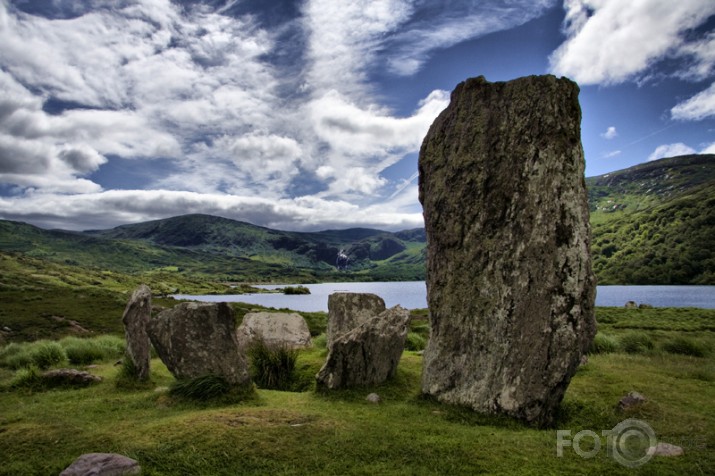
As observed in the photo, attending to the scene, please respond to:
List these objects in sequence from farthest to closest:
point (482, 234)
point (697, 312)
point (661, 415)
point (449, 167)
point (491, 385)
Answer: point (697, 312) < point (449, 167) < point (482, 234) < point (491, 385) < point (661, 415)

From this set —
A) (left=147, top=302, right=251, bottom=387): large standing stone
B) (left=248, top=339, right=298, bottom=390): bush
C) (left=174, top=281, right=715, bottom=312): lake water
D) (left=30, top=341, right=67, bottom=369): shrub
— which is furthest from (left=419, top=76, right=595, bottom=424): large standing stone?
(left=174, top=281, right=715, bottom=312): lake water

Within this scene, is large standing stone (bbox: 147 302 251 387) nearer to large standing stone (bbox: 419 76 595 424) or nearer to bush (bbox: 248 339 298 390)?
bush (bbox: 248 339 298 390)

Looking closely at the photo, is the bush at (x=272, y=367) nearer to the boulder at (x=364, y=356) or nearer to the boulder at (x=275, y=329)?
the boulder at (x=364, y=356)

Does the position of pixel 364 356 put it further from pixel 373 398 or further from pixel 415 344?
pixel 415 344

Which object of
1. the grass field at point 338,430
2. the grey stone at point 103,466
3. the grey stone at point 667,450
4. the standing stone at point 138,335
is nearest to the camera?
the grey stone at point 103,466

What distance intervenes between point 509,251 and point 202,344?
26.3 ft

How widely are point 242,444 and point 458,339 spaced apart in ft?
18.3

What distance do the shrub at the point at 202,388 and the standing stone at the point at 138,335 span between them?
264 centimetres

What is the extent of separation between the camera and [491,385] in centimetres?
933

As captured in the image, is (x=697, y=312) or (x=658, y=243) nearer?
(x=697, y=312)

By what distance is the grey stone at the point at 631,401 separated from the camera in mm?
9131

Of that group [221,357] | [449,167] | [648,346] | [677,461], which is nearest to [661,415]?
[677,461]

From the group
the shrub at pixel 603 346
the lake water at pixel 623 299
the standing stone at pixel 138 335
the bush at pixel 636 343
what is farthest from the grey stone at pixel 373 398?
the lake water at pixel 623 299

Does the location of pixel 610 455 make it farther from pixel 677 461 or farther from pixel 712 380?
pixel 712 380
